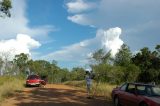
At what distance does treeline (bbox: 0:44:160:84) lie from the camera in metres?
46.2

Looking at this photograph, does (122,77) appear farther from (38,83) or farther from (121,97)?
(121,97)

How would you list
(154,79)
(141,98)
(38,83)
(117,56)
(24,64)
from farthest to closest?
(24,64) → (154,79) → (117,56) → (38,83) → (141,98)

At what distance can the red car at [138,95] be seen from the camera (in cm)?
1684

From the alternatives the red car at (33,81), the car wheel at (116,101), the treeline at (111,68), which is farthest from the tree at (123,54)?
the car wheel at (116,101)

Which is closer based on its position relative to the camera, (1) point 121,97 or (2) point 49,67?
(1) point 121,97

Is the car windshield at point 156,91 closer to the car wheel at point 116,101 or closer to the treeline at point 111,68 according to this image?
the car wheel at point 116,101

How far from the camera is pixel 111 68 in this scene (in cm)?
4600

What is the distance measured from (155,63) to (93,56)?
36.4 m

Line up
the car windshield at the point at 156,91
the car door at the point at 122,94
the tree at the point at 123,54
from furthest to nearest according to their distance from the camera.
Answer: the tree at the point at 123,54 < the car door at the point at 122,94 < the car windshield at the point at 156,91

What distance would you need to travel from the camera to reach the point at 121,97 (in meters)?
20.0

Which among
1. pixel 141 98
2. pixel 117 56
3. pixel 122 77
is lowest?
pixel 141 98

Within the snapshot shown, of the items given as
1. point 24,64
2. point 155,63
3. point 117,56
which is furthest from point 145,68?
point 24,64

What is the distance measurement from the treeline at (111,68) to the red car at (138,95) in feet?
75.2

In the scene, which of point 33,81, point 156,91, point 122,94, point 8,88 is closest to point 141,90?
point 156,91
